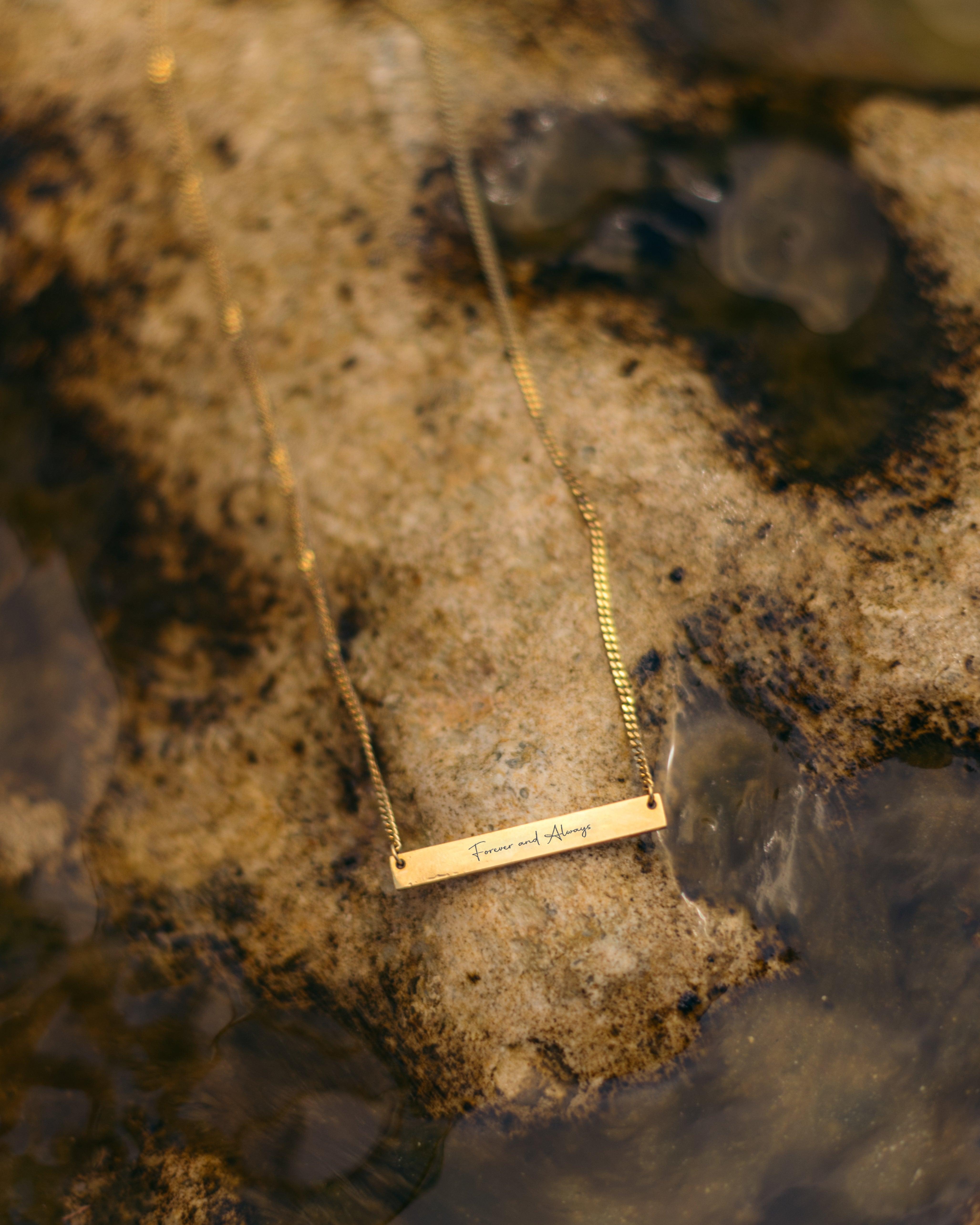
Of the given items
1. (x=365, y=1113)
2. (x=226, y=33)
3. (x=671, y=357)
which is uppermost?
(x=226, y=33)

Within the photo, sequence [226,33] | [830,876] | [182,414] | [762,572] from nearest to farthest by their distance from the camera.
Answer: [830,876], [762,572], [182,414], [226,33]

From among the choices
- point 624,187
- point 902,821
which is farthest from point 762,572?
point 624,187

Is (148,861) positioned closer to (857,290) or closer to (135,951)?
(135,951)

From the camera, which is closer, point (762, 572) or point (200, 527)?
point (762, 572)

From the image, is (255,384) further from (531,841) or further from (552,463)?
(531,841)

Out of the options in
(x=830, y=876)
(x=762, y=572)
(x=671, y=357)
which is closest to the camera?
(x=830, y=876)

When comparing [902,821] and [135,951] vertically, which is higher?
[135,951]

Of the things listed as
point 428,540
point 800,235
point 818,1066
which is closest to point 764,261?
point 800,235

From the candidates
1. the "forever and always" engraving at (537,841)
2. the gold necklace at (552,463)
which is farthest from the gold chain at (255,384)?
the "forever and always" engraving at (537,841)
